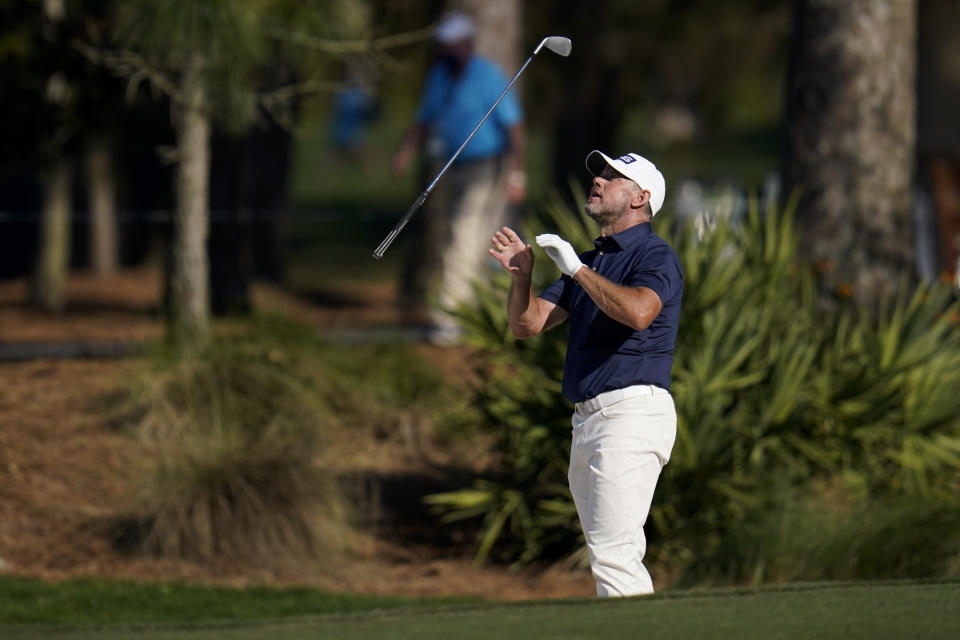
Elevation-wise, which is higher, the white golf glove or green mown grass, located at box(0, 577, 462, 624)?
the white golf glove

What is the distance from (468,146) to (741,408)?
396cm

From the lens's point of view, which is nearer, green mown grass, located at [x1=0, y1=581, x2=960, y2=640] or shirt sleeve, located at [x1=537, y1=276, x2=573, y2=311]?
green mown grass, located at [x1=0, y1=581, x2=960, y2=640]

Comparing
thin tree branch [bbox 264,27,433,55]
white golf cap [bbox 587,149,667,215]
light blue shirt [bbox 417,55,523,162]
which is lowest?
white golf cap [bbox 587,149,667,215]

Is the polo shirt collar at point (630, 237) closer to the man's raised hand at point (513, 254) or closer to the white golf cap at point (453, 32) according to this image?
the man's raised hand at point (513, 254)

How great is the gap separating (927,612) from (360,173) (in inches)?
1479

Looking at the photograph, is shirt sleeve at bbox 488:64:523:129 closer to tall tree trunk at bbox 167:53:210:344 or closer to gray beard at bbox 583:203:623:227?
tall tree trunk at bbox 167:53:210:344

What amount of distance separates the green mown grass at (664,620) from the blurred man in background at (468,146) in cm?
606

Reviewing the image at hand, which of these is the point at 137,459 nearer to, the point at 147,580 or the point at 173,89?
the point at 147,580

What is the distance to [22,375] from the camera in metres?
10.8

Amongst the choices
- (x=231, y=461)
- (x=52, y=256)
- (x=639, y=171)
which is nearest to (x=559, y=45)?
(x=639, y=171)

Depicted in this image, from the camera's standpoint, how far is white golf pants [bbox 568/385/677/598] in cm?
554

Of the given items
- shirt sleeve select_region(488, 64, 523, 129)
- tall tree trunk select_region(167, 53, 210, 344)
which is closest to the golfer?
tall tree trunk select_region(167, 53, 210, 344)

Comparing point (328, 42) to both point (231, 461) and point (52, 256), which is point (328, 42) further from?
point (52, 256)

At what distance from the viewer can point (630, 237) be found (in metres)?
5.67
